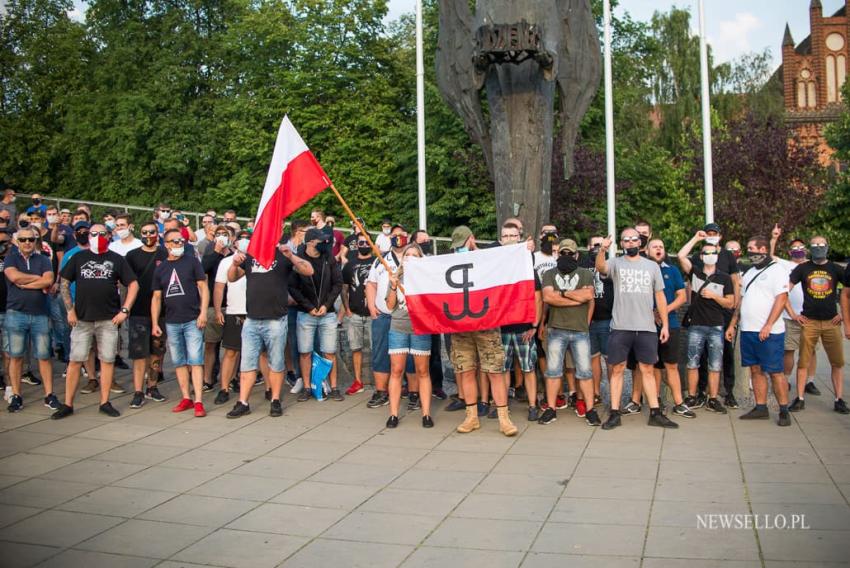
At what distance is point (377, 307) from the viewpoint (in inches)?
400

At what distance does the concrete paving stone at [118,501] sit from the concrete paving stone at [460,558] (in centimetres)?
216

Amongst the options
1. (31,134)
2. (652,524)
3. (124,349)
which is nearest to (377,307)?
(652,524)

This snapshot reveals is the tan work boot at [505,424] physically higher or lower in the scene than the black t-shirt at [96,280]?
lower

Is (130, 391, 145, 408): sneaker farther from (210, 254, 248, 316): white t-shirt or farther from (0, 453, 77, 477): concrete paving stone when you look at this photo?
(0, 453, 77, 477): concrete paving stone

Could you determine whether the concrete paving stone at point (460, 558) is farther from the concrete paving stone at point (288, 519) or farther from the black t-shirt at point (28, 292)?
the black t-shirt at point (28, 292)

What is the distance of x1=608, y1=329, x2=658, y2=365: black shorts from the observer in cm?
898

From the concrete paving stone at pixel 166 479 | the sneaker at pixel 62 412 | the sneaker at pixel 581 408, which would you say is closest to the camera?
the concrete paving stone at pixel 166 479

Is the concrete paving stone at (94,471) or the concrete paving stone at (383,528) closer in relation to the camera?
the concrete paving stone at (383,528)

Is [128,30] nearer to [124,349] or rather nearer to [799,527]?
[124,349]

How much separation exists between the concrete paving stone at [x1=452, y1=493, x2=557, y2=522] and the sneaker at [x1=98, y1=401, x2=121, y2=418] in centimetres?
453

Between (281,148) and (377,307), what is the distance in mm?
2098

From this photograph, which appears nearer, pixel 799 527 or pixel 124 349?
pixel 799 527

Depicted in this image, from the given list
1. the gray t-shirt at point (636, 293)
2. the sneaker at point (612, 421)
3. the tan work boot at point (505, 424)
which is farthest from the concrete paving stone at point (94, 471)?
the gray t-shirt at point (636, 293)

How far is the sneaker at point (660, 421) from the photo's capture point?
8.88 metres
